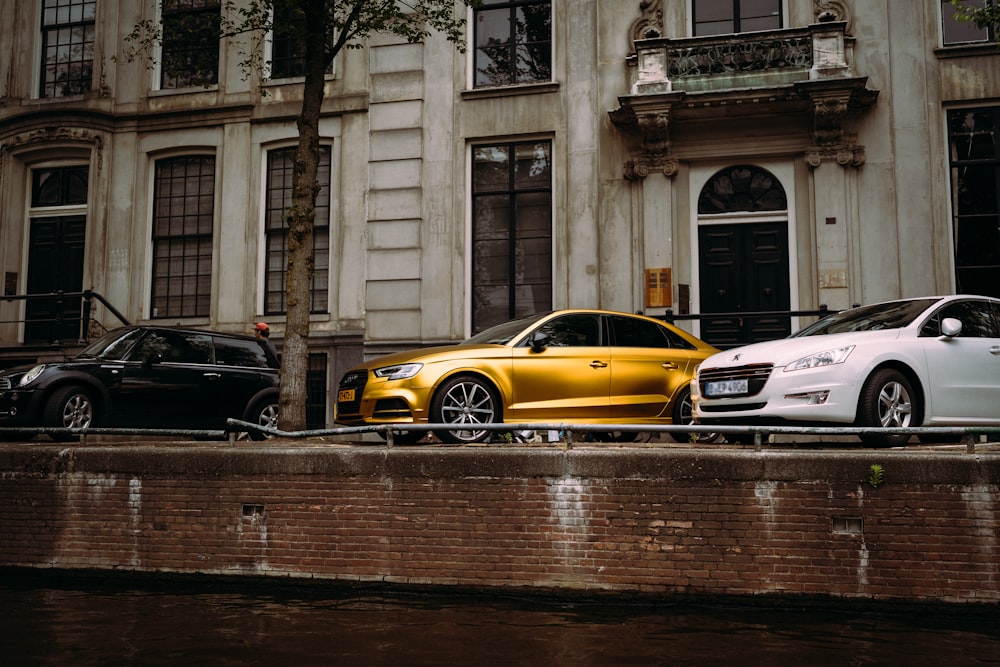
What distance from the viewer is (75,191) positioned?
1980 centimetres

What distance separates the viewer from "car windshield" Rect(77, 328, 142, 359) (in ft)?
41.7

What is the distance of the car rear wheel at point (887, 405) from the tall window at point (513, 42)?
1010 centimetres

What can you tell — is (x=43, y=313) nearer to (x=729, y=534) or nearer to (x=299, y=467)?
(x=299, y=467)

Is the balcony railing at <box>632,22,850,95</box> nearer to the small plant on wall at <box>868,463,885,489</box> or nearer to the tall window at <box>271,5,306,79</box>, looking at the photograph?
the tall window at <box>271,5,306,79</box>

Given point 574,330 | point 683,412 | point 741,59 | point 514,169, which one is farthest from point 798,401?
point 514,169

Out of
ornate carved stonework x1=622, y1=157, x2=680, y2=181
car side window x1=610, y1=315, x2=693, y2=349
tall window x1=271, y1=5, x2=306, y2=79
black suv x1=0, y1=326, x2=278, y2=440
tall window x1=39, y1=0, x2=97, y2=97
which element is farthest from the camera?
tall window x1=39, y1=0, x2=97, y2=97

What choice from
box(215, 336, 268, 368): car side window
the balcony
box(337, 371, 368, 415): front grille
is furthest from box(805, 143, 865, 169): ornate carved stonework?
box(215, 336, 268, 368): car side window

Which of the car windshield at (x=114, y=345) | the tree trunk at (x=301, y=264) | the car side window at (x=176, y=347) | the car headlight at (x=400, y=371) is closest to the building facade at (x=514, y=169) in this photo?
the tree trunk at (x=301, y=264)

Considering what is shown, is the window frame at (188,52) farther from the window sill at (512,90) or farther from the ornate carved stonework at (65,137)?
the window sill at (512,90)

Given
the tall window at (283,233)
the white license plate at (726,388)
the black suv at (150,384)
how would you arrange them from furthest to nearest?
the tall window at (283,233) → the black suv at (150,384) → the white license plate at (726,388)

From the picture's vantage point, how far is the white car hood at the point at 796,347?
31.4ft

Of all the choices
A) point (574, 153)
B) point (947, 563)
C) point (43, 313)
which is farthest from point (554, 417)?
point (43, 313)

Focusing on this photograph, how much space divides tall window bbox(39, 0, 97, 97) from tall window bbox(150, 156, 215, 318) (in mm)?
2627

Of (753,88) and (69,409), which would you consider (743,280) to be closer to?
(753,88)
